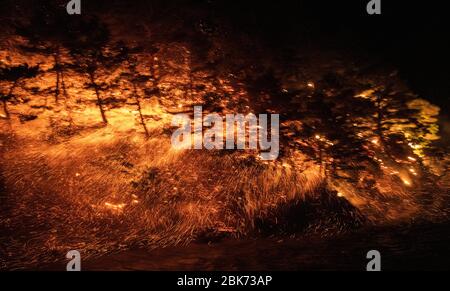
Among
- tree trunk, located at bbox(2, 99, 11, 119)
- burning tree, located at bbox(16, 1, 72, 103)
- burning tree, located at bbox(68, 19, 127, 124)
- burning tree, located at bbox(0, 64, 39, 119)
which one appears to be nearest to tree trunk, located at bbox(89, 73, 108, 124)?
burning tree, located at bbox(68, 19, 127, 124)

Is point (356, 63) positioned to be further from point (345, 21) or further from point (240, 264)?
point (240, 264)

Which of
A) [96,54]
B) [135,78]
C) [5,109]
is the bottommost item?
[5,109]

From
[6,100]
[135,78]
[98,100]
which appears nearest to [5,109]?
[6,100]

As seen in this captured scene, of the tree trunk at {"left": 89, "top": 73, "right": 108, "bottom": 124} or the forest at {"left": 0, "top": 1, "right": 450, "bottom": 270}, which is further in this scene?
the tree trunk at {"left": 89, "top": 73, "right": 108, "bottom": 124}

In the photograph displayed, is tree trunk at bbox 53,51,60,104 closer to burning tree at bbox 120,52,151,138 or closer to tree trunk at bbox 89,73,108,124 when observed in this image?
tree trunk at bbox 89,73,108,124

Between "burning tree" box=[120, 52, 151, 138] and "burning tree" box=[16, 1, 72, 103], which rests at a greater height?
"burning tree" box=[16, 1, 72, 103]

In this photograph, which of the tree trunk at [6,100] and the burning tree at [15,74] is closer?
the burning tree at [15,74]

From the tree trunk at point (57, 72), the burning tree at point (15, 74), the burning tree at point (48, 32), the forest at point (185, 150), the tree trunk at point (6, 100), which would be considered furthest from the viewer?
the tree trunk at point (6, 100)

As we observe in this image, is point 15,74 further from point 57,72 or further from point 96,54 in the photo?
point 96,54

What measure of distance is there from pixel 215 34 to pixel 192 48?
279 mm

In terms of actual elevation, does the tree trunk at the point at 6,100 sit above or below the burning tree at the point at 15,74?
below

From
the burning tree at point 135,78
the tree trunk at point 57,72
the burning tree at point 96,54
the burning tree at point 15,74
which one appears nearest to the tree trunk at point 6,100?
the burning tree at point 15,74

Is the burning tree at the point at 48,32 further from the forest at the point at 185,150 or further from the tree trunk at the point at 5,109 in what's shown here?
the tree trunk at the point at 5,109
